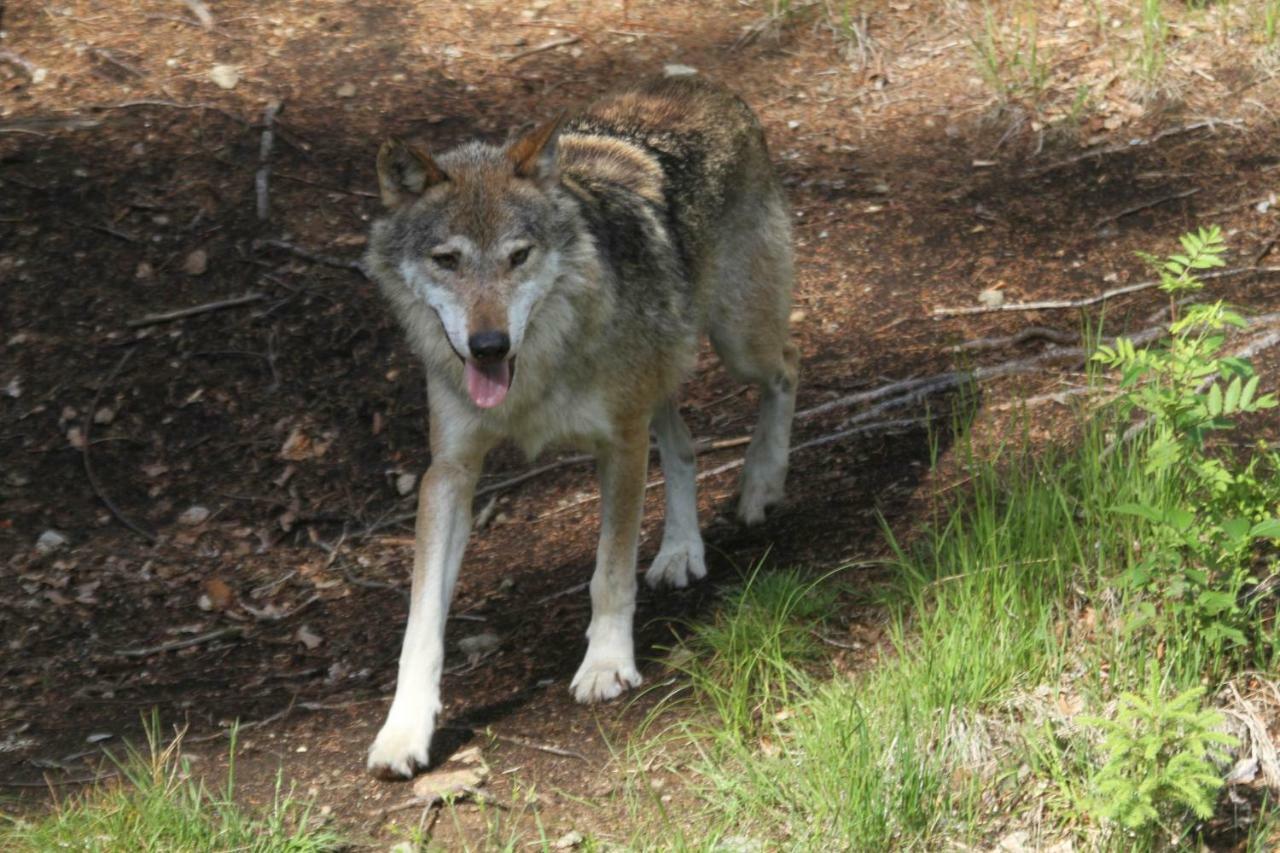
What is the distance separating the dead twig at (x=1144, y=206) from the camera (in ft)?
24.1

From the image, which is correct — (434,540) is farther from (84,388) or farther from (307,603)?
(84,388)

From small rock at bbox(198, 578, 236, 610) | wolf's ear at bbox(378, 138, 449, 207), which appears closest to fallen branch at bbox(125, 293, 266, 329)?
small rock at bbox(198, 578, 236, 610)

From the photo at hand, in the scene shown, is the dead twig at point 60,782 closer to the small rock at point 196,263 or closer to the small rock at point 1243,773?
the small rock at point 1243,773

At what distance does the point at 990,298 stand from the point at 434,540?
3475 millimetres

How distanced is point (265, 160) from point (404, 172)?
3.74 meters

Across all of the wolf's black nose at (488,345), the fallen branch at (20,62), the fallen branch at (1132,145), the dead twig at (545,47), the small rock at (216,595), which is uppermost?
the wolf's black nose at (488,345)

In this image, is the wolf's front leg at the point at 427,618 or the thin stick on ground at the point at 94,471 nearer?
the wolf's front leg at the point at 427,618

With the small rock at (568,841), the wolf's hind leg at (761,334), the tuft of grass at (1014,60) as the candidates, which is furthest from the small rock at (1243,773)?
the tuft of grass at (1014,60)

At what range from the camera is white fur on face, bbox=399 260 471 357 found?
4.22m

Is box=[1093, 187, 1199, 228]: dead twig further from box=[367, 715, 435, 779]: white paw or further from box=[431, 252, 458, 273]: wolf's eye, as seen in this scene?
box=[367, 715, 435, 779]: white paw

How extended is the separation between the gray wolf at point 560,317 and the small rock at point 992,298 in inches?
74.0

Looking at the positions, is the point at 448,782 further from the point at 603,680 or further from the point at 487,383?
the point at 487,383

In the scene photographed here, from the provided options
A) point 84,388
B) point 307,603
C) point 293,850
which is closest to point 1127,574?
point 293,850

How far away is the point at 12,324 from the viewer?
7129 millimetres
